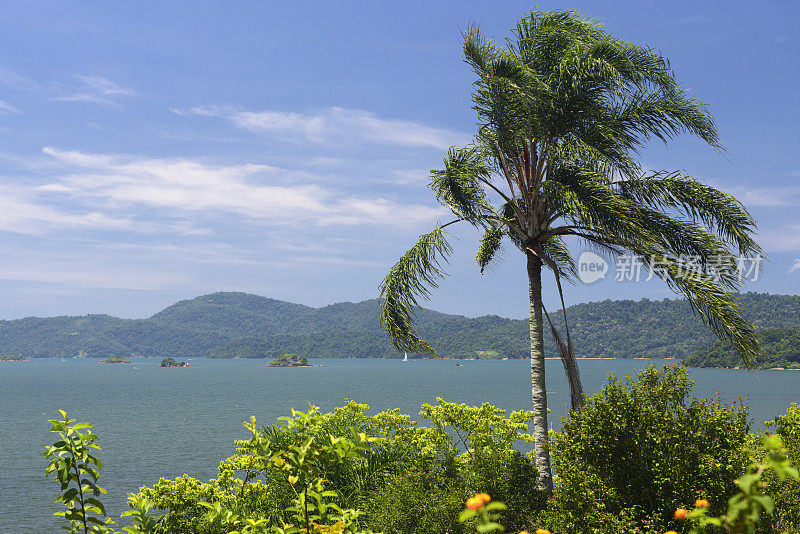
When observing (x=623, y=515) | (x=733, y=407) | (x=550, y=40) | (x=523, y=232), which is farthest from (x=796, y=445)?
(x=550, y=40)

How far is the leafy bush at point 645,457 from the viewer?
7.41m

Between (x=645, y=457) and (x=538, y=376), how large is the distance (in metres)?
4.02

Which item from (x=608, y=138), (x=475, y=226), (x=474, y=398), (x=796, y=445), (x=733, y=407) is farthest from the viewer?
(x=474, y=398)

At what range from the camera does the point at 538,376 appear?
38.7 ft

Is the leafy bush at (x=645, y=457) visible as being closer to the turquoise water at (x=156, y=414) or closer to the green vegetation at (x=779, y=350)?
the turquoise water at (x=156, y=414)

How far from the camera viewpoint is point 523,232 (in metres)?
12.2

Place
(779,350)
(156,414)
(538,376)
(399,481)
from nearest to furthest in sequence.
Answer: (399,481) → (538,376) → (156,414) → (779,350)

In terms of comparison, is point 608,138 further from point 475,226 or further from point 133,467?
point 133,467

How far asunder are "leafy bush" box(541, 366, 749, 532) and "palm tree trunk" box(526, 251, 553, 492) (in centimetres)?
276

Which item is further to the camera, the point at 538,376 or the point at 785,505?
the point at 538,376

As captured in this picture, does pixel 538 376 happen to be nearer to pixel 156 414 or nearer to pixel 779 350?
pixel 156 414

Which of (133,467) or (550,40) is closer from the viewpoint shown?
(550,40)

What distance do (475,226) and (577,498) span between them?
6.28 metres

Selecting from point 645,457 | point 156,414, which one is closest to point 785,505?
point 645,457
